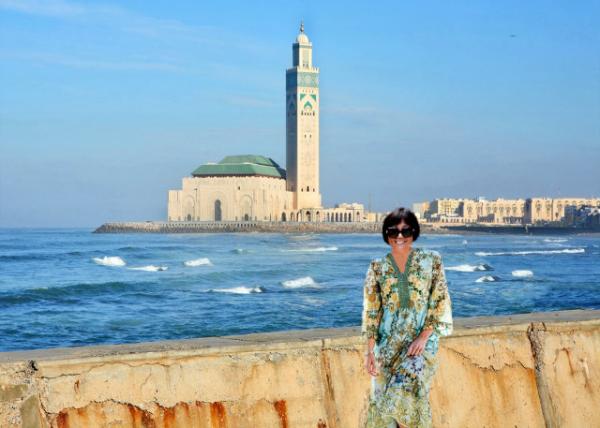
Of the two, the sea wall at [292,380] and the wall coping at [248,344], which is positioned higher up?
the wall coping at [248,344]

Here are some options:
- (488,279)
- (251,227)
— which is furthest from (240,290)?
(251,227)

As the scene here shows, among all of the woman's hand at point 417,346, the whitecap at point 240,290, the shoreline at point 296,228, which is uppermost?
the woman's hand at point 417,346

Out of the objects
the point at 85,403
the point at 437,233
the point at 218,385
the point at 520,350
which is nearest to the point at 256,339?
the point at 218,385

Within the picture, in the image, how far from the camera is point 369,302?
4.16 m

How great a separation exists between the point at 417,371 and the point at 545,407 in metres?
1.75

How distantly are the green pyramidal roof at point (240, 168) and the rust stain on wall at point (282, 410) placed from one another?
14446 cm

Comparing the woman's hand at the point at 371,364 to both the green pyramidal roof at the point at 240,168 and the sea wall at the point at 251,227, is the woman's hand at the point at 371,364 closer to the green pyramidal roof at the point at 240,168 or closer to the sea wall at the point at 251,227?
the sea wall at the point at 251,227

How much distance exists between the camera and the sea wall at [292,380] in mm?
4504

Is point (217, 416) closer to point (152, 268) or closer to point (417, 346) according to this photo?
point (417, 346)

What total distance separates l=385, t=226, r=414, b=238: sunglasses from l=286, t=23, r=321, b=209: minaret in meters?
148

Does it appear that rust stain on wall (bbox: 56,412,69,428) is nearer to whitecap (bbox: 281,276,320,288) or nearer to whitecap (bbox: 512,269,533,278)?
whitecap (bbox: 281,276,320,288)

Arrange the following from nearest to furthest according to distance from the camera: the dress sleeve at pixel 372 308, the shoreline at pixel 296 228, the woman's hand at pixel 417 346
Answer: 1. the woman's hand at pixel 417 346
2. the dress sleeve at pixel 372 308
3. the shoreline at pixel 296 228

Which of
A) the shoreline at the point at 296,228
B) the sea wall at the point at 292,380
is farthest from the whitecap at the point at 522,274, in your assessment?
the shoreline at the point at 296,228

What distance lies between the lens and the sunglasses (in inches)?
166
